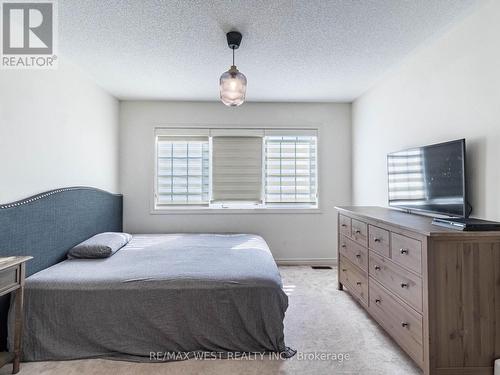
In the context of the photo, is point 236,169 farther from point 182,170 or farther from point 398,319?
point 398,319

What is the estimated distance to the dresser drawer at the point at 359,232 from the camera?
252 cm

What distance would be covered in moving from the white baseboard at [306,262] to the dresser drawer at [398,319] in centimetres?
173

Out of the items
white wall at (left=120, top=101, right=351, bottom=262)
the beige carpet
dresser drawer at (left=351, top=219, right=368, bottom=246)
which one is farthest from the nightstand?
dresser drawer at (left=351, top=219, right=368, bottom=246)

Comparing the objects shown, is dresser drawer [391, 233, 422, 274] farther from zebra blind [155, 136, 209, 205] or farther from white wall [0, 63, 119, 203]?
white wall [0, 63, 119, 203]

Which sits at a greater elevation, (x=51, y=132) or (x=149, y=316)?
(x=51, y=132)

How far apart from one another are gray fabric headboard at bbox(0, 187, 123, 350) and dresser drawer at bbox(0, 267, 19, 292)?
37 cm

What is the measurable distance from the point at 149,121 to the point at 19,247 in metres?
2.48

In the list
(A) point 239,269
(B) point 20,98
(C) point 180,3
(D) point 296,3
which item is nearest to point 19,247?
(B) point 20,98

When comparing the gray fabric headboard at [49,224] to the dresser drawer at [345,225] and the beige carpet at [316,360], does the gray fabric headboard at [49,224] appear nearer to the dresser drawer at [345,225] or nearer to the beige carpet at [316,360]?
the beige carpet at [316,360]

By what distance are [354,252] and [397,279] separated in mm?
808

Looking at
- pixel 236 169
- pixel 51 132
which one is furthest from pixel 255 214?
pixel 51 132

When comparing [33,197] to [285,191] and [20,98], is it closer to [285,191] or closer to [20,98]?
[20,98]

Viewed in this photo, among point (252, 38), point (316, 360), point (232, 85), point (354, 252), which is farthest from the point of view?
point (354, 252)

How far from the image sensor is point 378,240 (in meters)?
2.26
